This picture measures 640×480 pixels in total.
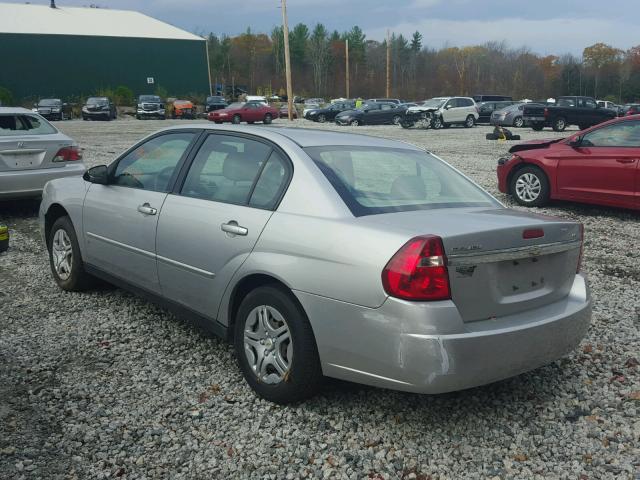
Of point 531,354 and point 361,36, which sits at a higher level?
point 361,36

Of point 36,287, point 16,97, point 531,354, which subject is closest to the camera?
point 531,354

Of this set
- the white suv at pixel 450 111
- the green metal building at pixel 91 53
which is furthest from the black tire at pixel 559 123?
the green metal building at pixel 91 53

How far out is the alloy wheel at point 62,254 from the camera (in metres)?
5.41

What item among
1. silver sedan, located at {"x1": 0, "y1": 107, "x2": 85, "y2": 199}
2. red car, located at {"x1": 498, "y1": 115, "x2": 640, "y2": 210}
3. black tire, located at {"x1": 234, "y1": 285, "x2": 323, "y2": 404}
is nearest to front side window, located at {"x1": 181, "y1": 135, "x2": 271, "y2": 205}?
black tire, located at {"x1": 234, "y1": 285, "x2": 323, "y2": 404}

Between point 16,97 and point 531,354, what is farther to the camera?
point 16,97

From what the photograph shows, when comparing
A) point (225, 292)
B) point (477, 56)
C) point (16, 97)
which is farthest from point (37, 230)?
point (477, 56)

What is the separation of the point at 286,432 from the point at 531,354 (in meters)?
1.31

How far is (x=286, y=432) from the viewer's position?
3.23 metres

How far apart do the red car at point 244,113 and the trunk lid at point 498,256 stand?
110 feet

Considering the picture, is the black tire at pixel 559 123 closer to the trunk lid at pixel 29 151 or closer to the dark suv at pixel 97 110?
the trunk lid at pixel 29 151

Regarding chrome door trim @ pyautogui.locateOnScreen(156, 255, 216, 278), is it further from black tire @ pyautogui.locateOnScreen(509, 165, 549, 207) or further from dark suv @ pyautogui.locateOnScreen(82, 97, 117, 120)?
dark suv @ pyautogui.locateOnScreen(82, 97, 117, 120)

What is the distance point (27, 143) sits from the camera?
834 cm

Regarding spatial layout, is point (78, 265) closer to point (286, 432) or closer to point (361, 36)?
point (286, 432)

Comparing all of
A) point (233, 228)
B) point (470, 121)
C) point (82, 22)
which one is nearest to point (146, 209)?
point (233, 228)
